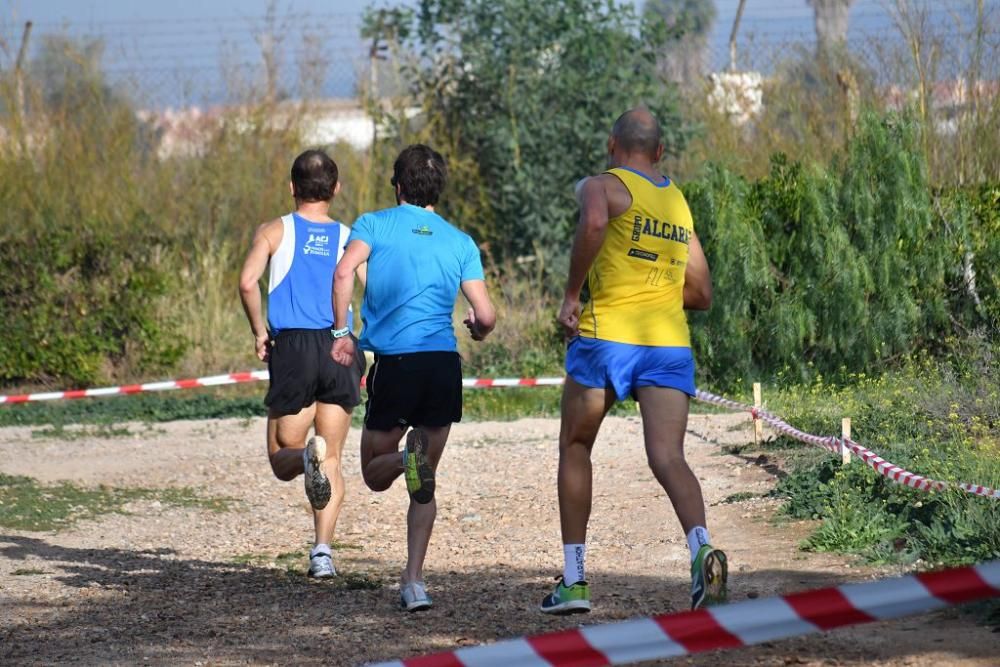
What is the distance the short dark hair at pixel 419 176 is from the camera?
607cm

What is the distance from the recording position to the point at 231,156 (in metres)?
18.1

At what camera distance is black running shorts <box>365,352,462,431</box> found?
5973mm

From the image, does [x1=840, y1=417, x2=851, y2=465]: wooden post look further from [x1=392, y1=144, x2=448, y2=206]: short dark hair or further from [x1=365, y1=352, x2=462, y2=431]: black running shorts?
[x1=392, y1=144, x2=448, y2=206]: short dark hair

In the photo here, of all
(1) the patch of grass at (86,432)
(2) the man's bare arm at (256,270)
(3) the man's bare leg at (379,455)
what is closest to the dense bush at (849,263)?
(1) the patch of grass at (86,432)

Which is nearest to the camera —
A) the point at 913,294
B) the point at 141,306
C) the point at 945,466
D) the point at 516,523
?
the point at 945,466

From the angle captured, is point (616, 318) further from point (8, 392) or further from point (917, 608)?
point (8, 392)

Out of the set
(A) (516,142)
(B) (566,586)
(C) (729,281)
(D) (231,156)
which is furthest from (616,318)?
(D) (231,156)

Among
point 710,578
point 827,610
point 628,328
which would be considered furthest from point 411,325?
point 827,610

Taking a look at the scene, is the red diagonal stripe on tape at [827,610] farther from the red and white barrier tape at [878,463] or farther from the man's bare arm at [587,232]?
the red and white barrier tape at [878,463]

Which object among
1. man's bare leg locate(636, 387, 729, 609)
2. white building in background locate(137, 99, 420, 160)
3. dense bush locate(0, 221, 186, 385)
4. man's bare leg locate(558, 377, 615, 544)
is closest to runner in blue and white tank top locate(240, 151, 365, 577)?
man's bare leg locate(558, 377, 615, 544)

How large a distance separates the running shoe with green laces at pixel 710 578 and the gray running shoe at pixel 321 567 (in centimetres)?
226

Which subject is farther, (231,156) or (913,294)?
(231,156)

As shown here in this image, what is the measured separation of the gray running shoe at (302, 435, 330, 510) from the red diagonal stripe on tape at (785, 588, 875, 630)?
315 centimetres

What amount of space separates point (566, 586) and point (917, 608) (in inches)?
84.7
